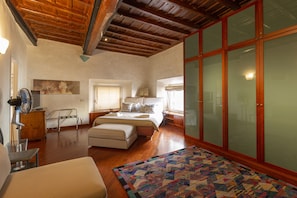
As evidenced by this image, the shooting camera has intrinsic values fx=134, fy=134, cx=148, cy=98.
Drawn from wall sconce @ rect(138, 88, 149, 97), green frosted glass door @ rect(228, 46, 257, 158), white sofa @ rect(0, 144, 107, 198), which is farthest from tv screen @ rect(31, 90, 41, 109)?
green frosted glass door @ rect(228, 46, 257, 158)

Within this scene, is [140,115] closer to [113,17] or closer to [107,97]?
[107,97]

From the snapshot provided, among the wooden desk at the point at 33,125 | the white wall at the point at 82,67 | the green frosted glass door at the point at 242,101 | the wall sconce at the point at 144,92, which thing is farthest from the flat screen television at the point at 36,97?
the green frosted glass door at the point at 242,101

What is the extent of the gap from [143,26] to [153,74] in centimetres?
246

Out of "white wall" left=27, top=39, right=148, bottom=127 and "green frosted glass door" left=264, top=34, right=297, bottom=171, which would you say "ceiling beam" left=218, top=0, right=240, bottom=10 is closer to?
"green frosted glass door" left=264, top=34, right=297, bottom=171

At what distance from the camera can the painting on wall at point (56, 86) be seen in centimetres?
421

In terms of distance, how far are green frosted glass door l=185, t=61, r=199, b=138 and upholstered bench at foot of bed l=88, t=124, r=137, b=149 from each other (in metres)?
1.48

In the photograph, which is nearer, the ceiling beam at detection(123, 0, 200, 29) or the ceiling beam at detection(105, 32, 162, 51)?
the ceiling beam at detection(123, 0, 200, 29)

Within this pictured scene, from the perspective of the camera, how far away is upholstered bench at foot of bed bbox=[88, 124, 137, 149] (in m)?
2.73

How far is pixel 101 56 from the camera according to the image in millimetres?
5113

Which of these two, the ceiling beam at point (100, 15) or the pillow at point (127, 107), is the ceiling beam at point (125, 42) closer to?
the ceiling beam at point (100, 15)

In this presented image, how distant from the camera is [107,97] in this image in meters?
5.71

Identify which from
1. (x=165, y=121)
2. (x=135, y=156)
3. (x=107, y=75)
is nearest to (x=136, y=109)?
(x=165, y=121)

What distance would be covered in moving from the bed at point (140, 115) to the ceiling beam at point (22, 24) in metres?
2.69

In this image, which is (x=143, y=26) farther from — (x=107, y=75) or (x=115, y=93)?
(x=115, y=93)
